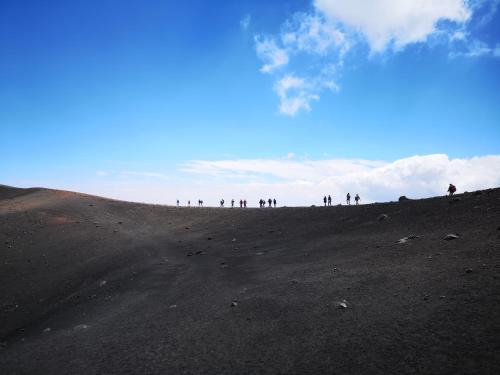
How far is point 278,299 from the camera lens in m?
15.5

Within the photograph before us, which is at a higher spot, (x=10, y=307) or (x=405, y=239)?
(x=405, y=239)

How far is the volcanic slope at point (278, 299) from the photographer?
1058 centimetres

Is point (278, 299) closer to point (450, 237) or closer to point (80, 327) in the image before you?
point (80, 327)

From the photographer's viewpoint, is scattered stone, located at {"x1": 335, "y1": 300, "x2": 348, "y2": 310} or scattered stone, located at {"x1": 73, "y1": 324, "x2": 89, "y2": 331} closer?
scattered stone, located at {"x1": 335, "y1": 300, "x2": 348, "y2": 310}

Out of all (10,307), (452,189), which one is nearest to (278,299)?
(10,307)

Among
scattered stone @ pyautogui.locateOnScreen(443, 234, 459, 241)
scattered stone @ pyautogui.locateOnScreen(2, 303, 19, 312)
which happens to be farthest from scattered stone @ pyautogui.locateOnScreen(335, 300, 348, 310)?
scattered stone @ pyautogui.locateOnScreen(2, 303, 19, 312)

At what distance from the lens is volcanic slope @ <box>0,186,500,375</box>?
10.6 m

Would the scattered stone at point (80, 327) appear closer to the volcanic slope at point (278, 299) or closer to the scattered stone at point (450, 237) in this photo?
the volcanic slope at point (278, 299)

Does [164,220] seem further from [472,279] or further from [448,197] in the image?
[472,279]

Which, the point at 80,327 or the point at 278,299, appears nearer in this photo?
the point at 278,299

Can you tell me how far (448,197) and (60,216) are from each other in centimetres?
4432

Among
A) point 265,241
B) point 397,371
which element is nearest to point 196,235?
point 265,241

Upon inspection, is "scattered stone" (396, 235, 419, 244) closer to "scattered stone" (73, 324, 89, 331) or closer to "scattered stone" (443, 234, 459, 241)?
"scattered stone" (443, 234, 459, 241)

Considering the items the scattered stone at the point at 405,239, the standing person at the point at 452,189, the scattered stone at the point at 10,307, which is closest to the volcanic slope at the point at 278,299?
the scattered stone at the point at 10,307
